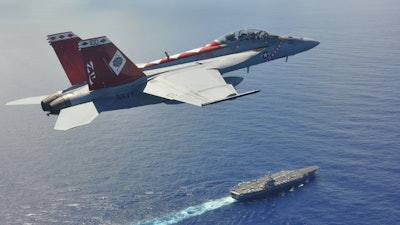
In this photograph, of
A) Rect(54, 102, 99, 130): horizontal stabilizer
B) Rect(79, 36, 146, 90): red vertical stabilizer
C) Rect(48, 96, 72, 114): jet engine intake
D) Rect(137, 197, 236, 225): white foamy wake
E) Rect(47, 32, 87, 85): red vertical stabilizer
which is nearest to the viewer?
Rect(54, 102, 99, 130): horizontal stabilizer

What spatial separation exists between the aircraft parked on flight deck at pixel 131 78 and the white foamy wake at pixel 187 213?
146 ft

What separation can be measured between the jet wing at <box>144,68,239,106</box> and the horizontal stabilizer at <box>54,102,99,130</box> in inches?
244

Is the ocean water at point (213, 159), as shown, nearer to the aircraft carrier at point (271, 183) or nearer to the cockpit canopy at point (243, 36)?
the aircraft carrier at point (271, 183)

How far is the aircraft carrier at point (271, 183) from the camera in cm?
9275

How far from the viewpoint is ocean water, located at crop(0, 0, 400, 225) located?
89875 mm

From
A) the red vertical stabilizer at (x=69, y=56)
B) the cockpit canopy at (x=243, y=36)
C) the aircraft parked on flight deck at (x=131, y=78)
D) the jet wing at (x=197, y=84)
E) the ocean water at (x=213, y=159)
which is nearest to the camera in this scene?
the jet wing at (x=197, y=84)

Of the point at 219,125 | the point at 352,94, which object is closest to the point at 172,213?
the point at 219,125

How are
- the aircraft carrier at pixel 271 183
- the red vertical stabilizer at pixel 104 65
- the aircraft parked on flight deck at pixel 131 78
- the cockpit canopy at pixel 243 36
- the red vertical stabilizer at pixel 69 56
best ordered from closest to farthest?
the aircraft parked on flight deck at pixel 131 78
the red vertical stabilizer at pixel 104 65
the red vertical stabilizer at pixel 69 56
the cockpit canopy at pixel 243 36
the aircraft carrier at pixel 271 183

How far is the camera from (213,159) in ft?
337

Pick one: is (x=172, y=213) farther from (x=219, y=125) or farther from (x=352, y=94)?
(x=352, y=94)

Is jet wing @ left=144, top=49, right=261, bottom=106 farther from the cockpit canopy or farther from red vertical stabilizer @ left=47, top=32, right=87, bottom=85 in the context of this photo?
red vertical stabilizer @ left=47, top=32, right=87, bottom=85

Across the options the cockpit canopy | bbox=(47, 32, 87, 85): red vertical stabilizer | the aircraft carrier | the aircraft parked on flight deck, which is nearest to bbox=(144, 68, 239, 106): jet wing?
the aircraft parked on flight deck

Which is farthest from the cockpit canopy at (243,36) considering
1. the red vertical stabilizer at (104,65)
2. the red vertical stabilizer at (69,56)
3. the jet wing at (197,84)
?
the red vertical stabilizer at (69,56)

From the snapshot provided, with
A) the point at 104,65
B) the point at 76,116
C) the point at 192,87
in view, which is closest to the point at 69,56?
the point at 104,65
